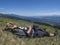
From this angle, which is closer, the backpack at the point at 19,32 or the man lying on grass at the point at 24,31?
the backpack at the point at 19,32

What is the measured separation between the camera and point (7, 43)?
1122 centimetres

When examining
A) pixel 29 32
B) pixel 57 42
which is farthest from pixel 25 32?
pixel 57 42

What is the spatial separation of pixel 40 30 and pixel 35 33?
875 mm

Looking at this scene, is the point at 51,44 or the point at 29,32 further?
the point at 29,32

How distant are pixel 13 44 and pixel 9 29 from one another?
5532 mm

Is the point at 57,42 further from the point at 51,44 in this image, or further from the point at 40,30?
the point at 40,30

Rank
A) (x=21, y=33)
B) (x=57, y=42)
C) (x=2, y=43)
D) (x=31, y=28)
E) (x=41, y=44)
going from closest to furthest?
1. (x=2, y=43)
2. (x=41, y=44)
3. (x=57, y=42)
4. (x=21, y=33)
5. (x=31, y=28)

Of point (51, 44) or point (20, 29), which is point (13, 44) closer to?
point (51, 44)

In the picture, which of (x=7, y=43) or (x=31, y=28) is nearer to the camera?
(x=7, y=43)

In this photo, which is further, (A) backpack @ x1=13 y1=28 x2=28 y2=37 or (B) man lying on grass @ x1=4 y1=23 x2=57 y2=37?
(B) man lying on grass @ x1=4 y1=23 x2=57 y2=37

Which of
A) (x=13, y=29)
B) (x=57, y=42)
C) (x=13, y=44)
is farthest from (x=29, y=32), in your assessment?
(x=13, y=44)

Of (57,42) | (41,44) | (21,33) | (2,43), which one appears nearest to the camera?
(2,43)

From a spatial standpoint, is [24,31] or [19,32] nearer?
[19,32]

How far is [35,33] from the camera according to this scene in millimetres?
17312
